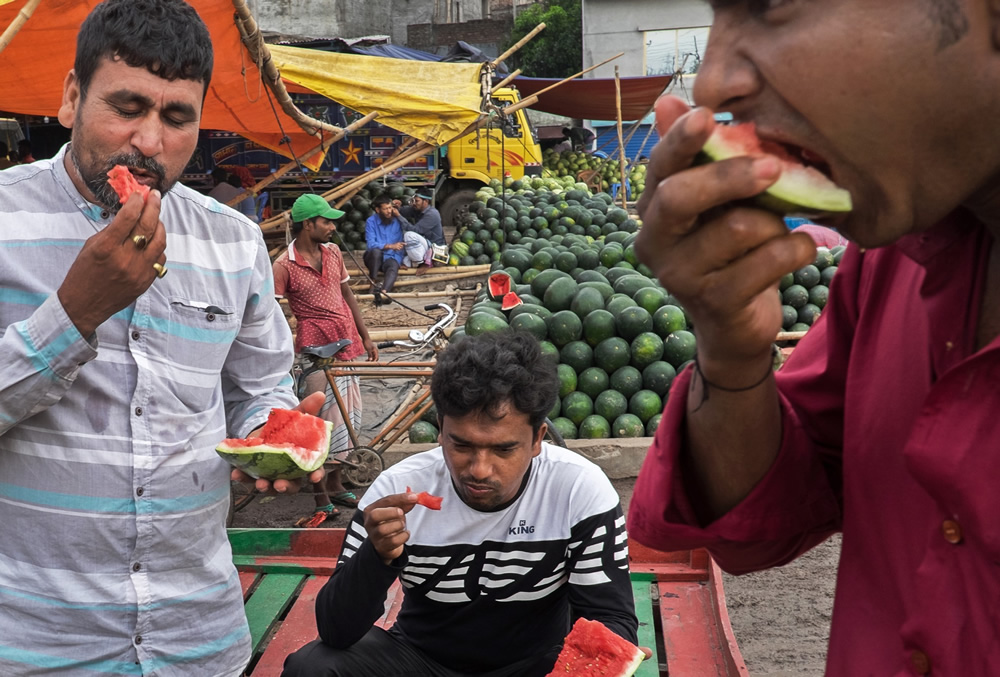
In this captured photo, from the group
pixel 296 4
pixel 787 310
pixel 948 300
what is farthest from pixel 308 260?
pixel 296 4

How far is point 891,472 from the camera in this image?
3.03ft

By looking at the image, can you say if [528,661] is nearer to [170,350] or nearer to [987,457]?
[170,350]

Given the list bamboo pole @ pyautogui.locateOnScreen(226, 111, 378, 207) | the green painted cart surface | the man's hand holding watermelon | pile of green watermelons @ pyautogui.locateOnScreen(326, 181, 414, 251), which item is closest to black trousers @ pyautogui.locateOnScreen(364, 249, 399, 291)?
pile of green watermelons @ pyautogui.locateOnScreen(326, 181, 414, 251)

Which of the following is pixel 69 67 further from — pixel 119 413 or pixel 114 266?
pixel 114 266

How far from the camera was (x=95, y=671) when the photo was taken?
198 centimetres

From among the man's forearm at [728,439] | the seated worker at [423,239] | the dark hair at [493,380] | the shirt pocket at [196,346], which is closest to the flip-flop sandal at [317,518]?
the dark hair at [493,380]

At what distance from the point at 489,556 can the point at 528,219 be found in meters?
9.98

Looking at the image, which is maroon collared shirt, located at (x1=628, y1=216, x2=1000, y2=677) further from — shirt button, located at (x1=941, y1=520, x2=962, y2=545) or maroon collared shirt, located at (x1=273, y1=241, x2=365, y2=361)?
maroon collared shirt, located at (x1=273, y1=241, x2=365, y2=361)

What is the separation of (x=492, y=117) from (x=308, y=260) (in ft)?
15.7

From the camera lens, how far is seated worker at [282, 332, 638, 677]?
8.52 ft

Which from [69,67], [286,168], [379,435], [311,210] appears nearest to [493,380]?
[379,435]

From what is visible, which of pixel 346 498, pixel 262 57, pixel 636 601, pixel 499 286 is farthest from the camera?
pixel 262 57

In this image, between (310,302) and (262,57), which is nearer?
(310,302)

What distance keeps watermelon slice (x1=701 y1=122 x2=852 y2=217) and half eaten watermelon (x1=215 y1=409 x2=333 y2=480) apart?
1666 mm
